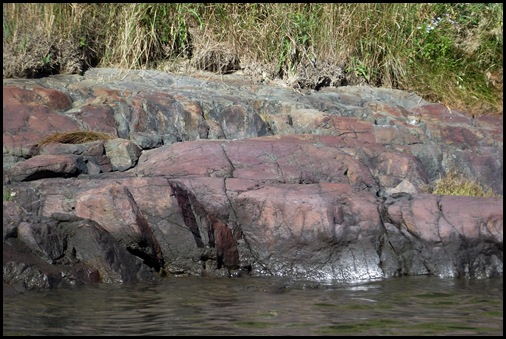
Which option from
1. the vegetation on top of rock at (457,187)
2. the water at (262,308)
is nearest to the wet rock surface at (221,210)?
the vegetation on top of rock at (457,187)

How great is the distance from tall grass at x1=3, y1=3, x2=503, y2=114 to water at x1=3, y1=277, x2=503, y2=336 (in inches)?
188

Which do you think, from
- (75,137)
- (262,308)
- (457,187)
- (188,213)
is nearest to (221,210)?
(188,213)

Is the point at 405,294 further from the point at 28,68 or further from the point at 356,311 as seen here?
the point at 28,68

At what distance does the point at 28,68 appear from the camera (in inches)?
404

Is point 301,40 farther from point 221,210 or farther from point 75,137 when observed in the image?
point 221,210

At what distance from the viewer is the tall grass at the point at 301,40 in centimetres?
1111

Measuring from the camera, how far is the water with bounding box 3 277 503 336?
5324 mm

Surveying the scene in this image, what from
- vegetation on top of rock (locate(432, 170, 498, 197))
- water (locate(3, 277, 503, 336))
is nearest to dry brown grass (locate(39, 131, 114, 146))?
water (locate(3, 277, 503, 336))

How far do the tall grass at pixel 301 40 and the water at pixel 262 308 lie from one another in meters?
4.76

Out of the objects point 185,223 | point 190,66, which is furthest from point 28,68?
point 185,223

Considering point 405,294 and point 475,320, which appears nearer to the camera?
point 475,320

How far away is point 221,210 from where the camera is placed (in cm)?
752

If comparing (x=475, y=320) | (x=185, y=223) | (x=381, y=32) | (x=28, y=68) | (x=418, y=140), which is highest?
(x=381, y=32)

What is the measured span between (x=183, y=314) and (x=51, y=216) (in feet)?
6.54
